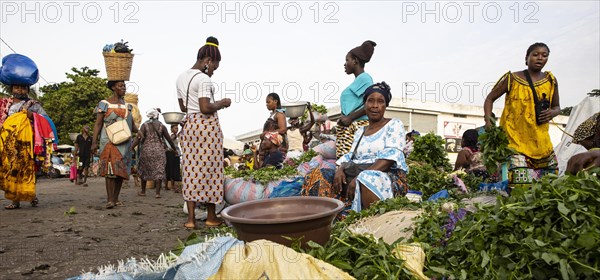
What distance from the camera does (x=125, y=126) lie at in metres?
5.70

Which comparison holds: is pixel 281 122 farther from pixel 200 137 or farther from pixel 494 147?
pixel 494 147

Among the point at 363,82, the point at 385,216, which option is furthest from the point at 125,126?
the point at 385,216

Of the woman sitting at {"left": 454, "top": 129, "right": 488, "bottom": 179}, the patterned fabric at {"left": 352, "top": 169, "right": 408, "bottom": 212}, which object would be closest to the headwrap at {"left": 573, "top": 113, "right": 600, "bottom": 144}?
the patterned fabric at {"left": 352, "top": 169, "right": 408, "bottom": 212}

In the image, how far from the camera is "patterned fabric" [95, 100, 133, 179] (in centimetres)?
556

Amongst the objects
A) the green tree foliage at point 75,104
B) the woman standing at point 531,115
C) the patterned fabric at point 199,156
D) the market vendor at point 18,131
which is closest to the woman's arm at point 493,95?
→ the woman standing at point 531,115

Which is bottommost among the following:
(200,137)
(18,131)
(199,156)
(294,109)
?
(199,156)

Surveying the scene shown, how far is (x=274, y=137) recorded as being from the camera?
21.1 feet

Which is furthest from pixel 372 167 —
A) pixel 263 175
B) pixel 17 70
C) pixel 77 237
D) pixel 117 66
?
pixel 17 70

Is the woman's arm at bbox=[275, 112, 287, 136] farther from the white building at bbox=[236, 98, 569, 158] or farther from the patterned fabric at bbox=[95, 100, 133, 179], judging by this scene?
the white building at bbox=[236, 98, 569, 158]

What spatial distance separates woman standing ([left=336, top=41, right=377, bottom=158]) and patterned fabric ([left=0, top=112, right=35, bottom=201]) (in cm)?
442

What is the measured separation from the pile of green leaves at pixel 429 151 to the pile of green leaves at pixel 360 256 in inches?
195

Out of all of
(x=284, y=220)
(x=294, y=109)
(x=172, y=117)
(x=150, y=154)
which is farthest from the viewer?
(x=172, y=117)

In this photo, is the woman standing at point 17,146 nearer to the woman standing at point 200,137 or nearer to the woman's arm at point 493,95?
the woman standing at point 200,137

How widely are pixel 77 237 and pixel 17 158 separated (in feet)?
8.94
